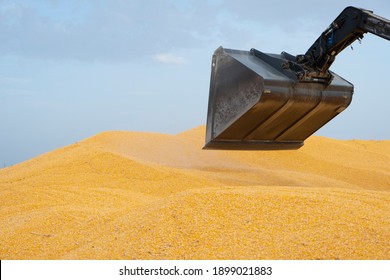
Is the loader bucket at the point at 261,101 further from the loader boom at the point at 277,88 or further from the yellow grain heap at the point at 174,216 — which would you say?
the yellow grain heap at the point at 174,216

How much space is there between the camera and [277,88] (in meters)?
6.86

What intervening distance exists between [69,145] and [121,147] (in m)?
1.04

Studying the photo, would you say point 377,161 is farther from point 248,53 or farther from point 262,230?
point 262,230

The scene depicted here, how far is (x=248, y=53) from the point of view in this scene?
759 cm

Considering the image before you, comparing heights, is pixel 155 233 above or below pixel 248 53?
below

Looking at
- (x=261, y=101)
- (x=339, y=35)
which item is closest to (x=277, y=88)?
(x=261, y=101)

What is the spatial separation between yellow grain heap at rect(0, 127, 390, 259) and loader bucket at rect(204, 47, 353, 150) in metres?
0.84

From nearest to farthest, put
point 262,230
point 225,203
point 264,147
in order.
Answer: point 262,230 → point 225,203 → point 264,147

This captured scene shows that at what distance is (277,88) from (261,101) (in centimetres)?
28

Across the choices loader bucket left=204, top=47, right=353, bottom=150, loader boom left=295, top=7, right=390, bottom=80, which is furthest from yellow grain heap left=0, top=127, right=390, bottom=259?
loader boom left=295, top=7, right=390, bottom=80

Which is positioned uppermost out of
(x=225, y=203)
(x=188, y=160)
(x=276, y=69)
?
(x=276, y=69)

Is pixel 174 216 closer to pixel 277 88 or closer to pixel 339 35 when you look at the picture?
pixel 277 88

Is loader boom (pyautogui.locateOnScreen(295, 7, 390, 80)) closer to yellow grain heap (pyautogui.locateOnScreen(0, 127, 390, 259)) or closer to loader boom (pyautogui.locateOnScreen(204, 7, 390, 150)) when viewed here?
loader boom (pyautogui.locateOnScreen(204, 7, 390, 150))

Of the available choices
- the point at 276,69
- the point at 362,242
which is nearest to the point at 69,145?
the point at 276,69
